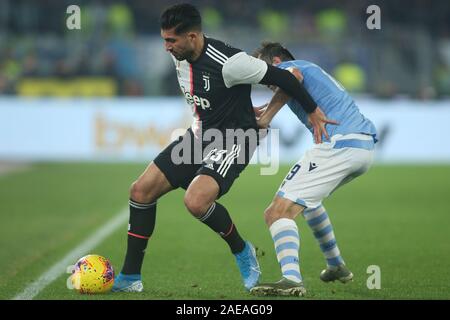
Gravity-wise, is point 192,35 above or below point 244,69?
above

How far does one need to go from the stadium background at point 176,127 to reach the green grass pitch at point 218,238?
36 millimetres

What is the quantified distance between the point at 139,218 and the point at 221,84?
4.09 ft

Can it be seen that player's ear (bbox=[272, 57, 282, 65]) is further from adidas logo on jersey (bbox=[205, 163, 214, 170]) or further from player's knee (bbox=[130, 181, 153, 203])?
player's knee (bbox=[130, 181, 153, 203])

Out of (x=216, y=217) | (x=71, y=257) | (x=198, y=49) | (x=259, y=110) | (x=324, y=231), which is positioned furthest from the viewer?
(x=71, y=257)

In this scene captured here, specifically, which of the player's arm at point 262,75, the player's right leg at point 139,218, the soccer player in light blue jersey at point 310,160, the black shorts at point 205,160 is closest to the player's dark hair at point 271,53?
the soccer player in light blue jersey at point 310,160

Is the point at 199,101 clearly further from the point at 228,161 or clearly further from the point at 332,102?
the point at 332,102

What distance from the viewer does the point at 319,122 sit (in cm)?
740

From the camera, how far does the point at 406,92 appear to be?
24.5 meters

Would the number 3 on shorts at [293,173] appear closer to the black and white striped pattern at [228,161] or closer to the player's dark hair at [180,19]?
the black and white striped pattern at [228,161]

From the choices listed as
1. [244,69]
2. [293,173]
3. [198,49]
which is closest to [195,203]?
[293,173]

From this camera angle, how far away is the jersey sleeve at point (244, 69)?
725 cm

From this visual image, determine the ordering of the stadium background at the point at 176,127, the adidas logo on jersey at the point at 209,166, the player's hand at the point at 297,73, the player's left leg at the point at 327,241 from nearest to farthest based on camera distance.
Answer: the player's hand at the point at 297,73 → the adidas logo on jersey at the point at 209,166 → the player's left leg at the point at 327,241 → the stadium background at the point at 176,127

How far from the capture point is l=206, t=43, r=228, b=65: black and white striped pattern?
7.40 metres

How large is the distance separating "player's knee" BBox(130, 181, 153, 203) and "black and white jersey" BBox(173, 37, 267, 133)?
63 cm
